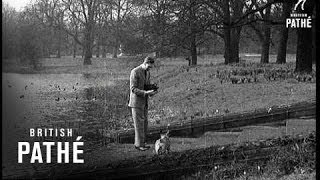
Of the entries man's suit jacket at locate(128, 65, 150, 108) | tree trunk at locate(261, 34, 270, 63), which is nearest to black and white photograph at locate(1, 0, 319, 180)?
man's suit jacket at locate(128, 65, 150, 108)

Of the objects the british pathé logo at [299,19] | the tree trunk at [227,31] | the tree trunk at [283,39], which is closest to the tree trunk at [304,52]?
the tree trunk at [283,39]

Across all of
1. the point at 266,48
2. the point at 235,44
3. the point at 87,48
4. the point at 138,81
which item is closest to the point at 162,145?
the point at 138,81

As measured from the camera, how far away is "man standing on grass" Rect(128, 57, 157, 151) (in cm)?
709

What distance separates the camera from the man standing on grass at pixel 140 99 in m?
7.09

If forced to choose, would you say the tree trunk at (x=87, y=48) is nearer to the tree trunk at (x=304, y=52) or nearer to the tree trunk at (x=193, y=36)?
the tree trunk at (x=193, y=36)

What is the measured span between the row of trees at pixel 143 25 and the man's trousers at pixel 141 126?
1141mm

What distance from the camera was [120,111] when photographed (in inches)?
311

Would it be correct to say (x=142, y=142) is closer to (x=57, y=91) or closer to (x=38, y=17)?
(x=57, y=91)

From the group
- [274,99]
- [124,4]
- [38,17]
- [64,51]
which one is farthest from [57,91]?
[274,99]

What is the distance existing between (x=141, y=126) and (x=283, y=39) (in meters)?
3.85

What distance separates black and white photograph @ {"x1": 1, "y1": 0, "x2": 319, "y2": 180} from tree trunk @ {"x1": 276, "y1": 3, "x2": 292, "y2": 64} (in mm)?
58

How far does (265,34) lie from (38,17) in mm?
4692

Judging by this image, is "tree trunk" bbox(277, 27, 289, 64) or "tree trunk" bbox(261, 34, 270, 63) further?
"tree trunk" bbox(261, 34, 270, 63)

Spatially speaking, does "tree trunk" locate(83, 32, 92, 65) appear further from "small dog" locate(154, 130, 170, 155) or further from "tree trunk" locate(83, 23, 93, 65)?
"small dog" locate(154, 130, 170, 155)
